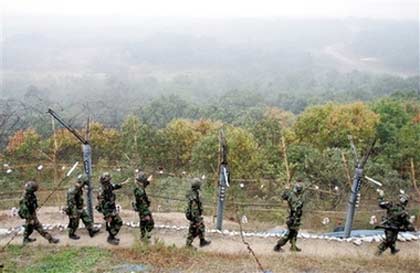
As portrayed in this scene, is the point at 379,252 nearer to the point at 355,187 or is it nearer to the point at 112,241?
the point at 355,187

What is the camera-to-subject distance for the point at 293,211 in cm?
1132

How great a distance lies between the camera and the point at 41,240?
1178 cm

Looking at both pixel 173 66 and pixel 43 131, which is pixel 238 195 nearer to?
pixel 43 131

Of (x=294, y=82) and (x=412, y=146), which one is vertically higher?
(x=412, y=146)

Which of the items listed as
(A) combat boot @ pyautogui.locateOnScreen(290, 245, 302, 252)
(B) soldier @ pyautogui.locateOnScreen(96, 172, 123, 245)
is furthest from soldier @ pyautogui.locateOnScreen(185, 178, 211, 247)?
(A) combat boot @ pyautogui.locateOnScreen(290, 245, 302, 252)

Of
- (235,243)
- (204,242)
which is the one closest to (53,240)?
(204,242)

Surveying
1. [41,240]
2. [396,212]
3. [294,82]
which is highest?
[396,212]

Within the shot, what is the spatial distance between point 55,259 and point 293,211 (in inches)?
209

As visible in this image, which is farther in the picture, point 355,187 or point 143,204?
point 355,187

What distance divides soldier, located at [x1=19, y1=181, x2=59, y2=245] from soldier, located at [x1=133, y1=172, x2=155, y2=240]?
210 cm

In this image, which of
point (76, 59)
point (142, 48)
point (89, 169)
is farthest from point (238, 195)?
point (142, 48)

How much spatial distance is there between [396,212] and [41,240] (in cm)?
824

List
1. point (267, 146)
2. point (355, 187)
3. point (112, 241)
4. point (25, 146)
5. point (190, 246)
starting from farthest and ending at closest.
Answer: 1. point (267, 146)
2. point (25, 146)
3. point (355, 187)
4. point (112, 241)
5. point (190, 246)

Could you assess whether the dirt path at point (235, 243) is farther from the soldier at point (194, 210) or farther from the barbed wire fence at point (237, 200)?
the barbed wire fence at point (237, 200)
